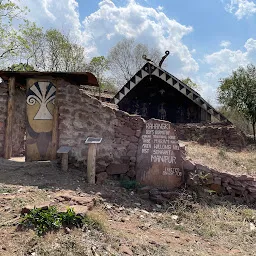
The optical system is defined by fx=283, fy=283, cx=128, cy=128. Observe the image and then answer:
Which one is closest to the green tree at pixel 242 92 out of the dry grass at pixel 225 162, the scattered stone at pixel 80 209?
the dry grass at pixel 225 162

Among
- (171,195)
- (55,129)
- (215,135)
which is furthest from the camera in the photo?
(215,135)

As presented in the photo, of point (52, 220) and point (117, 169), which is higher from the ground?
point (117, 169)

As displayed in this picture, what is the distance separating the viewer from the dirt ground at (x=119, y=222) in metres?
3.55

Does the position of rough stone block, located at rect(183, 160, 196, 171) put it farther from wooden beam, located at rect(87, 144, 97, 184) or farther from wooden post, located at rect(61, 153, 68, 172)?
wooden post, located at rect(61, 153, 68, 172)

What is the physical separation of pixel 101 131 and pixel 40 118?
1644 millimetres

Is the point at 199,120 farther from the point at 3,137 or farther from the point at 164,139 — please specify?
the point at 3,137

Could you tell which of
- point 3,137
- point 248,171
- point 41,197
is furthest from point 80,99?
point 248,171

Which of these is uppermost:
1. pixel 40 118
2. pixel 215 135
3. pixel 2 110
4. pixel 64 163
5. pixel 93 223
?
pixel 2 110

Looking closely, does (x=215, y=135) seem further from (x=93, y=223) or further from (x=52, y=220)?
(x=52, y=220)

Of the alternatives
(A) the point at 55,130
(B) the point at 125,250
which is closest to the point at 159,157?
(A) the point at 55,130

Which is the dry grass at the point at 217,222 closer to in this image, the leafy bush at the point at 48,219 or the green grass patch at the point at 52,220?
Answer: the green grass patch at the point at 52,220

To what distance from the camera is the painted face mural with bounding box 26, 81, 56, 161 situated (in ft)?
23.4

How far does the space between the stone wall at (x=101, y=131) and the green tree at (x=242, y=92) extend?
1245 centimetres

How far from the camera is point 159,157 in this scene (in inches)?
260
